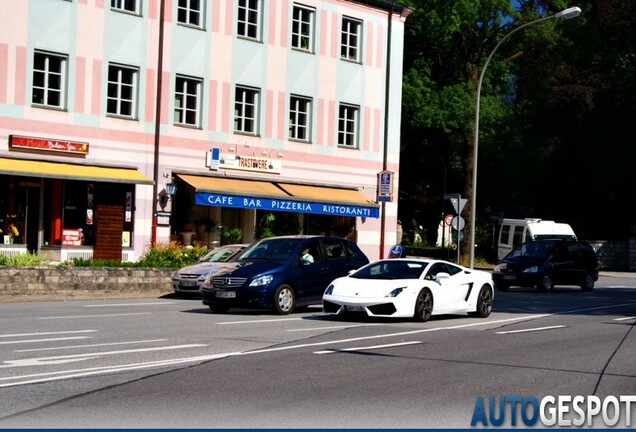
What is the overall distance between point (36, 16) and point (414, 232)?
43909 millimetres

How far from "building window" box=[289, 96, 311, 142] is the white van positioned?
13265mm

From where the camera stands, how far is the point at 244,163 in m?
41.8

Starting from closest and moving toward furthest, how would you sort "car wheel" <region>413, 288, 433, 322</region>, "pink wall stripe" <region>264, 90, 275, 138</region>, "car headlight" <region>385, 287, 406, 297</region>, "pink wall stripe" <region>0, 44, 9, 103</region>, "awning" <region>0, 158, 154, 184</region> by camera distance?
"car headlight" <region>385, 287, 406, 297</region> < "car wheel" <region>413, 288, 433, 322</region> < "awning" <region>0, 158, 154, 184</region> < "pink wall stripe" <region>0, 44, 9, 103</region> < "pink wall stripe" <region>264, 90, 275, 138</region>

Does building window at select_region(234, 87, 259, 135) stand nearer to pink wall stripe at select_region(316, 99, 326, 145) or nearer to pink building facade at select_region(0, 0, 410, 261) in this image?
pink building facade at select_region(0, 0, 410, 261)

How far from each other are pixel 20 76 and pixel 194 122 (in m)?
7.25

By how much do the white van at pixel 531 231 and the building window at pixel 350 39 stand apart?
40.7 ft

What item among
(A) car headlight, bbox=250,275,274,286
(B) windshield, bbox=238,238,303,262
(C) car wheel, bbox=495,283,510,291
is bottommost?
(C) car wheel, bbox=495,283,510,291

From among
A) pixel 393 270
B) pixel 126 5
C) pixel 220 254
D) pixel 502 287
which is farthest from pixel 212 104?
pixel 393 270

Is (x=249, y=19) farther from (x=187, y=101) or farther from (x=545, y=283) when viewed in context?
(x=545, y=283)

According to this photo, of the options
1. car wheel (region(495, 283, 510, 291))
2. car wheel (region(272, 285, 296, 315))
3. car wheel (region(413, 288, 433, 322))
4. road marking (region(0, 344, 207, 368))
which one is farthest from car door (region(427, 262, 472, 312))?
car wheel (region(495, 283, 510, 291))

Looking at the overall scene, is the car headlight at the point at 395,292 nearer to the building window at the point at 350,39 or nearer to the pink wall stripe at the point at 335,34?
the pink wall stripe at the point at 335,34

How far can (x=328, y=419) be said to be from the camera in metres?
9.91

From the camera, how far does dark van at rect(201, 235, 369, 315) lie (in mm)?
22891

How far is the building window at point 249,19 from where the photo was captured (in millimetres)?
41812
